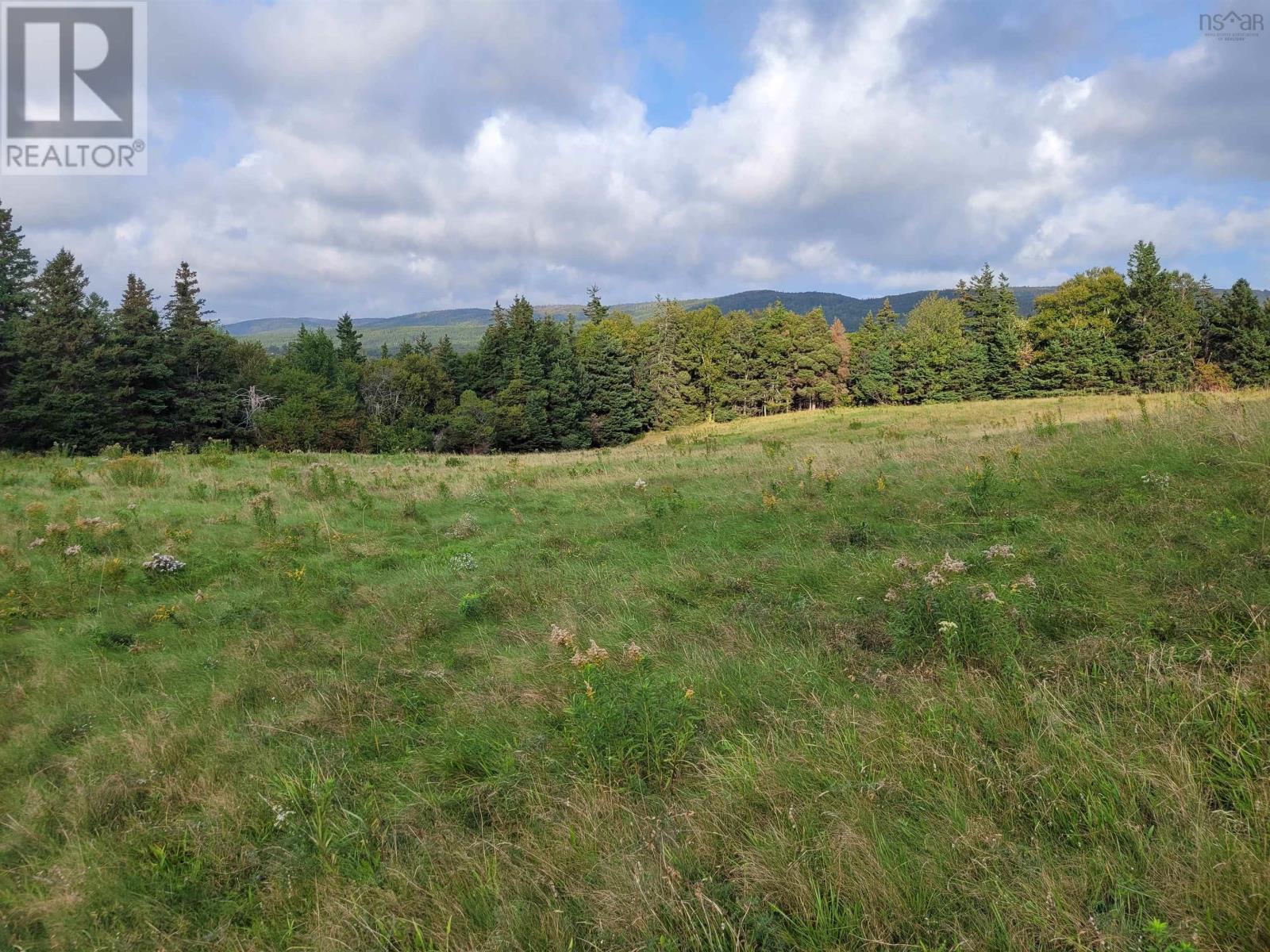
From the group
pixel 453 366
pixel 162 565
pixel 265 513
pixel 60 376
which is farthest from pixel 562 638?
pixel 453 366

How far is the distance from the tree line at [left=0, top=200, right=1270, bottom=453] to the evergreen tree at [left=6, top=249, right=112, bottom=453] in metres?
0.11

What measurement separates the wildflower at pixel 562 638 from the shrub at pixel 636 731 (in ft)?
3.05

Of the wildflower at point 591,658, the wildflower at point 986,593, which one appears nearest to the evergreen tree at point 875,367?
the wildflower at point 986,593

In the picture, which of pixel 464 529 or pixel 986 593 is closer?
pixel 986 593

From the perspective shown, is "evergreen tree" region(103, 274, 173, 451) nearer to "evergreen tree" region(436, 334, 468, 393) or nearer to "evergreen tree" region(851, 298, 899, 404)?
"evergreen tree" region(436, 334, 468, 393)

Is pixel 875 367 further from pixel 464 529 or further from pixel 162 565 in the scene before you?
pixel 162 565

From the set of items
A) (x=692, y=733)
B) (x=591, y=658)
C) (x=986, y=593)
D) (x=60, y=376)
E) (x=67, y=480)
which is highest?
(x=60, y=376)

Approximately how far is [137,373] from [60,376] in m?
3.71

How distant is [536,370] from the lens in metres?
56.2

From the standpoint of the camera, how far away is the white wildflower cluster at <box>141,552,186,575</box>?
300 inches

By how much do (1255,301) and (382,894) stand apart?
67.4 metres

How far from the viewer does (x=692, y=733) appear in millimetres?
3578

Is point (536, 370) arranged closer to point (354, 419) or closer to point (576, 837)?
point (354, 419)

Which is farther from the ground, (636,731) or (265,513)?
(265,513)
